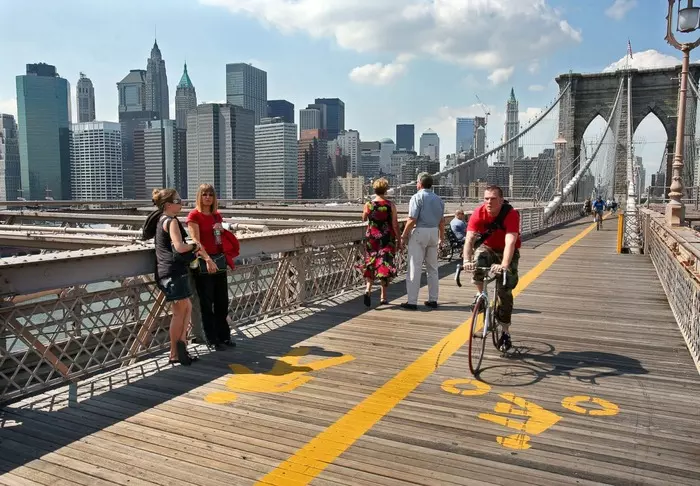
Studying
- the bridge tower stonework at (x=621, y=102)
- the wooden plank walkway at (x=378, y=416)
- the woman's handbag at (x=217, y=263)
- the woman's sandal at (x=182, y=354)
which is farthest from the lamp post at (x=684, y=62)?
the bridge tower stonework at (x=621, y=102)

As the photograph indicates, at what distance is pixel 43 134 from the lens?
6363 inches

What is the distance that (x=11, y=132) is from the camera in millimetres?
164375

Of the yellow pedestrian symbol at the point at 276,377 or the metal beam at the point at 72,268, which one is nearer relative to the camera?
the metal beam at the point at 72,268

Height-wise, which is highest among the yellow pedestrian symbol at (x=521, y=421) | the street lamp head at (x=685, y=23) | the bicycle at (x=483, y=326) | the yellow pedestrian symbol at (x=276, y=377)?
the street lamp head at (x=685, y=23)

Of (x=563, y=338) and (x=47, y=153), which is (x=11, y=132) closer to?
(x=47, y=153)

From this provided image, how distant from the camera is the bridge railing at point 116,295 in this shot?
14.1 ft

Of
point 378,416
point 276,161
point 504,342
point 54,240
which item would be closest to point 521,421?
point 378,416

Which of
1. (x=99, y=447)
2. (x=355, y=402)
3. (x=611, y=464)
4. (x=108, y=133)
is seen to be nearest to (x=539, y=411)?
(x=611, y=464)

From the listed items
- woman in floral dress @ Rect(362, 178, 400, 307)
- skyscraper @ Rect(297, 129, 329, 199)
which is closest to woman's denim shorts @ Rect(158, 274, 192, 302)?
woman in floral dress @ Rect(362, 178, 400, 307)

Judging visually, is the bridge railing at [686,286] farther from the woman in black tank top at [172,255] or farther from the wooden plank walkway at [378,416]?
the woman in black tank top at [172,255]

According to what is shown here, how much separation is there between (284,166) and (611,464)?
121m

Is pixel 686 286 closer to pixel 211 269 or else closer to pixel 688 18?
pixel 211 269

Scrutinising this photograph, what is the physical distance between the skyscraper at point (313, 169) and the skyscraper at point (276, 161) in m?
4.44

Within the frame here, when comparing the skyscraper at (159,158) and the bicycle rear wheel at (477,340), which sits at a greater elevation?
the skyscraper at (159,158)
